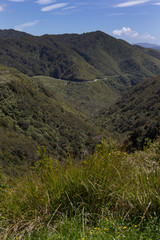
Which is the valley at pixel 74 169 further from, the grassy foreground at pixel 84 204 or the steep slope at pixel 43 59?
the steep slope at pixel 43 59

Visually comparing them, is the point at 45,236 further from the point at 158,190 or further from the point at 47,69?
the point at 47,69

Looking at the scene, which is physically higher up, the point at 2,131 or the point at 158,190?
the point at 158,190

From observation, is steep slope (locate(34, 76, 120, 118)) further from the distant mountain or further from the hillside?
the hillside

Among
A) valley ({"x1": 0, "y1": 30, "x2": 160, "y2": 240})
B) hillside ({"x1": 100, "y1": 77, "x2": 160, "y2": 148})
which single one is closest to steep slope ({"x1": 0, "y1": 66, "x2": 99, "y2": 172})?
valley ({"x1": 0, "y1": 30, "x2": 160, "y2": 240})

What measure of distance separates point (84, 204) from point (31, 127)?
3653 centimetres

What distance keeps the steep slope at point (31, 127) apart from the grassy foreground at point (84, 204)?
2251 cm

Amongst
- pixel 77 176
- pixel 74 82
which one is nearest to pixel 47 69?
pixel 74 82

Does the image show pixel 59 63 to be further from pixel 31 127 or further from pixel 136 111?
pixel 31 127

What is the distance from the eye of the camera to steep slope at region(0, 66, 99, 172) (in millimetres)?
28309

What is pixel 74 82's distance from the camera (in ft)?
420

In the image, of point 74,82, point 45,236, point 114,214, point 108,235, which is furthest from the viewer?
point 74,82

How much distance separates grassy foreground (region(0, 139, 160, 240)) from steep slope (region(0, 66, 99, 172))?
73.8 feet

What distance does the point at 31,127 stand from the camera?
3841 cm

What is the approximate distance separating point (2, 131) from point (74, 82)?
101239mm
